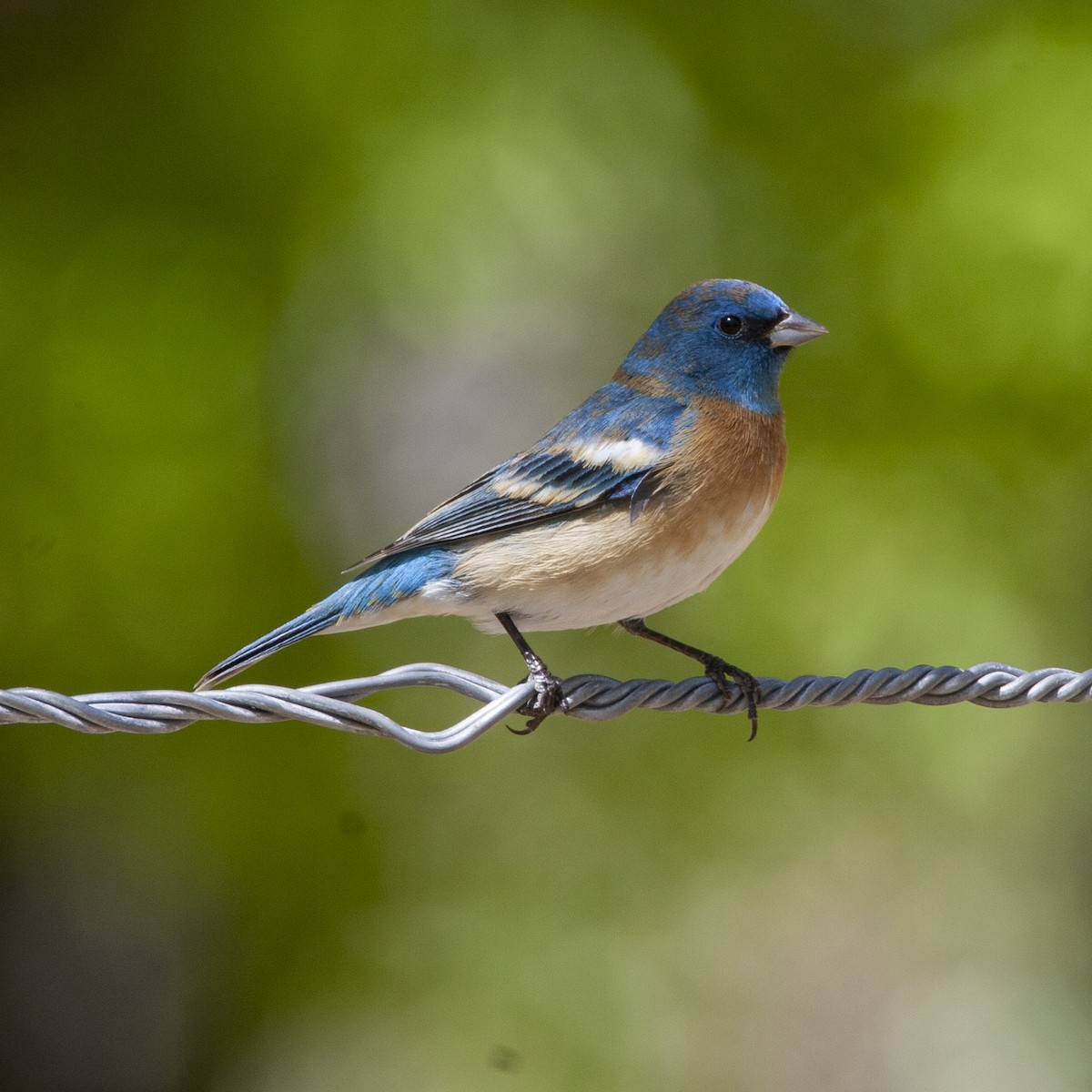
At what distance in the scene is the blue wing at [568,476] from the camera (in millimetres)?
3453

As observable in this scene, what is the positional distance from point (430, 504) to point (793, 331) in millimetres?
2075

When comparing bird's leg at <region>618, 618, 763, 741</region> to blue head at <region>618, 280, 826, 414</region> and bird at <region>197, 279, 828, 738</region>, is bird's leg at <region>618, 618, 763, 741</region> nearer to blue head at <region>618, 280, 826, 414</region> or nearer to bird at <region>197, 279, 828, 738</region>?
bird at <region>197, 279, 828, 738</region>

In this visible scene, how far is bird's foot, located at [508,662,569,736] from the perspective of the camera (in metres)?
2.95

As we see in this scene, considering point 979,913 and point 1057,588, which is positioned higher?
point 1057,588

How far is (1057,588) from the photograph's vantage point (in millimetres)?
4945

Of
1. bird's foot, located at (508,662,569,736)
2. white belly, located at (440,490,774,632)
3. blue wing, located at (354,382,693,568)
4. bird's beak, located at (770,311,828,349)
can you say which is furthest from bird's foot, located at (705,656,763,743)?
bird's beak, located at (770,311,828,349)

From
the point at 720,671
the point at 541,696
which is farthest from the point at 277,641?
the point at 720,671

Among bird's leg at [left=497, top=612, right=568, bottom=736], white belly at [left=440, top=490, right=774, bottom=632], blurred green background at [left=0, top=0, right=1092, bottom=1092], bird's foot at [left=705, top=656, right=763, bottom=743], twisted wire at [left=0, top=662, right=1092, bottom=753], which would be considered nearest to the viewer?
twisted wire at [left=0, top=662, right=1092, bottom=753]

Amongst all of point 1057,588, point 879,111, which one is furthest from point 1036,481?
point 879,111

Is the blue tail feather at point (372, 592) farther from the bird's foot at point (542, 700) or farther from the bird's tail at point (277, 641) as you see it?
the bird's foot at point (542, 700)

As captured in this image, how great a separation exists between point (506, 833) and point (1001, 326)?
2802mm

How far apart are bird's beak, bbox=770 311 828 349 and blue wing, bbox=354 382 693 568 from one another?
0.37 meters

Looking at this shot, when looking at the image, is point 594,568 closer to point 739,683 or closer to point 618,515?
point 618,515

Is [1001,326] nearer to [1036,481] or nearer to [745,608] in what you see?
[1036,481]
